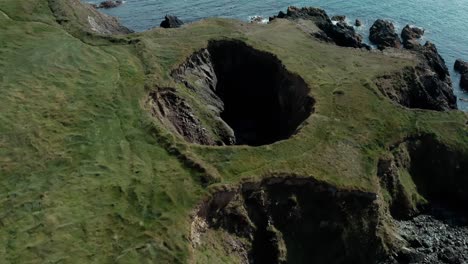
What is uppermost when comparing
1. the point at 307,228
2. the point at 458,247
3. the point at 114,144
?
the point at 114,144

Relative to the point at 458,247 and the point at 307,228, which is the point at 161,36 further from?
the point at 458,247

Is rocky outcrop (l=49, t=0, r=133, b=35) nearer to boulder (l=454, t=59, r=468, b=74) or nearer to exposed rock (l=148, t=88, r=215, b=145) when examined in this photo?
exposed rock (l=148, t=88, r=215, b=145)

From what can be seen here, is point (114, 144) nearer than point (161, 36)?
Yes

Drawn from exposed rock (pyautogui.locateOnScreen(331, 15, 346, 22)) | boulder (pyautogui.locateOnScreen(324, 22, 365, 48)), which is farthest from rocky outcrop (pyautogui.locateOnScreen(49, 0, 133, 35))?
exposed rock (pyautogui.locateOnScreen(331, 15, 346, 22))

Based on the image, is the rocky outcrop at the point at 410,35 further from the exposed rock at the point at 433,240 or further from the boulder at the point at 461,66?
the exposed rock at the point at 433,240

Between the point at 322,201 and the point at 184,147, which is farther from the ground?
the point at 184,147

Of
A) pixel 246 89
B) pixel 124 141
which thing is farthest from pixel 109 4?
pixel 124 141

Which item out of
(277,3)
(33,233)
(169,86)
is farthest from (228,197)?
(277,3)
